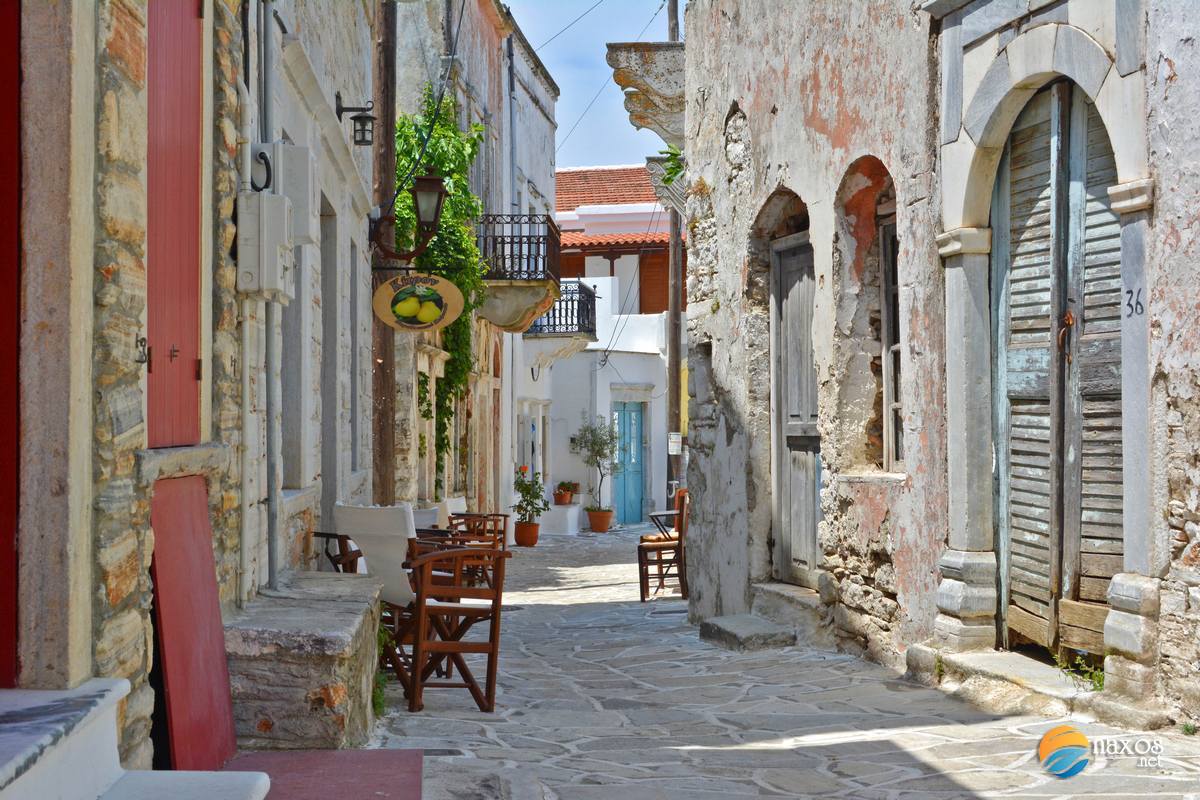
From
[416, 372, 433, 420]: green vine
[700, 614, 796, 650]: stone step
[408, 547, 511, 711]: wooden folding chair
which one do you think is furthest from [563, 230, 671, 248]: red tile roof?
[408, 547, 511, 711]: wooden folding chair

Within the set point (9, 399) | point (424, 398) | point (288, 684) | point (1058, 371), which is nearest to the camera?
point (9, 399)

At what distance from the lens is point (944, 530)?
639 cm

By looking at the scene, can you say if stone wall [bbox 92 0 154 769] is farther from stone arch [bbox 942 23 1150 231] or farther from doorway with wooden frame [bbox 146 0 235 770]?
stone arch [bbox 942 23 1150 231]

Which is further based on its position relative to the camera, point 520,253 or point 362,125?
point 520,253

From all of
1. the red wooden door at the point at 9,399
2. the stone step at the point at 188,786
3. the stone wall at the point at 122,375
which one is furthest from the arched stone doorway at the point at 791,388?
the red wooden door at the point at 9,399

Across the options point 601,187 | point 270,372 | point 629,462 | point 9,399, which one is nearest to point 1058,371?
point 270,372

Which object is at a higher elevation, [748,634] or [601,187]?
[601,187]

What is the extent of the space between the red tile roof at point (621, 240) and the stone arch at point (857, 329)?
854 inches

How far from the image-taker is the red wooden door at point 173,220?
351 cm

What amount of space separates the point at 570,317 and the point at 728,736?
19825mm

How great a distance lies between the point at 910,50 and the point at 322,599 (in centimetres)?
404

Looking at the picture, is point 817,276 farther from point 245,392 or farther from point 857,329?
point 245,392

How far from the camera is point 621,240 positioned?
29.1 m

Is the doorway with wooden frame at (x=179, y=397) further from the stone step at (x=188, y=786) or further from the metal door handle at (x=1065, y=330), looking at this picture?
the metal door handle at (x=1065, y=330)
